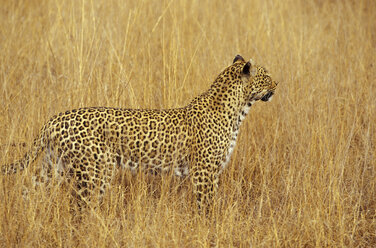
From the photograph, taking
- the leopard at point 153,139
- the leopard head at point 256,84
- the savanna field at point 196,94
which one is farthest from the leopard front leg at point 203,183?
the leopard head at point 256,84

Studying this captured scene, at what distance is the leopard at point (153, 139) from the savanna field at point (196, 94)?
0.20 metres

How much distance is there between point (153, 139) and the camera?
17.9ft

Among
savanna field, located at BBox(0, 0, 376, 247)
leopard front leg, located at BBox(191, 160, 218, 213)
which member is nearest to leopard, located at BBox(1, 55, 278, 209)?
leopard front leg, located at BBox(191, 160, 218, 213)

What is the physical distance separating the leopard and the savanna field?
196 millimetres

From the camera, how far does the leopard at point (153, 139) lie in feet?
16.6

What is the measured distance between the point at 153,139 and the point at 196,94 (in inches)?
68.0

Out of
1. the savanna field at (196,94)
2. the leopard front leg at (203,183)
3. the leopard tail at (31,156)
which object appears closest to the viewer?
the savanna field at (196,94)

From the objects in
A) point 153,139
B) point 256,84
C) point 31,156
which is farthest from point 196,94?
point 31,156

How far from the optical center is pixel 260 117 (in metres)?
7.00

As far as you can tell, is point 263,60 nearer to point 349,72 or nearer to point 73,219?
point 349,72

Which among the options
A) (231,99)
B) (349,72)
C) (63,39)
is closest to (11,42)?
(63,39)

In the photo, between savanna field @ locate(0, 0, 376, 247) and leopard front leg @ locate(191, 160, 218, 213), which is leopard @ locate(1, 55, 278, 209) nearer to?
leopard front leg @ locate(191, 160, 218, 213)

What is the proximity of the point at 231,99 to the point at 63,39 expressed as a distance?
3894 mm

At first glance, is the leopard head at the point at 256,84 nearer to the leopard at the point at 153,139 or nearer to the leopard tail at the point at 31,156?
the leopard at the point at 153,139
